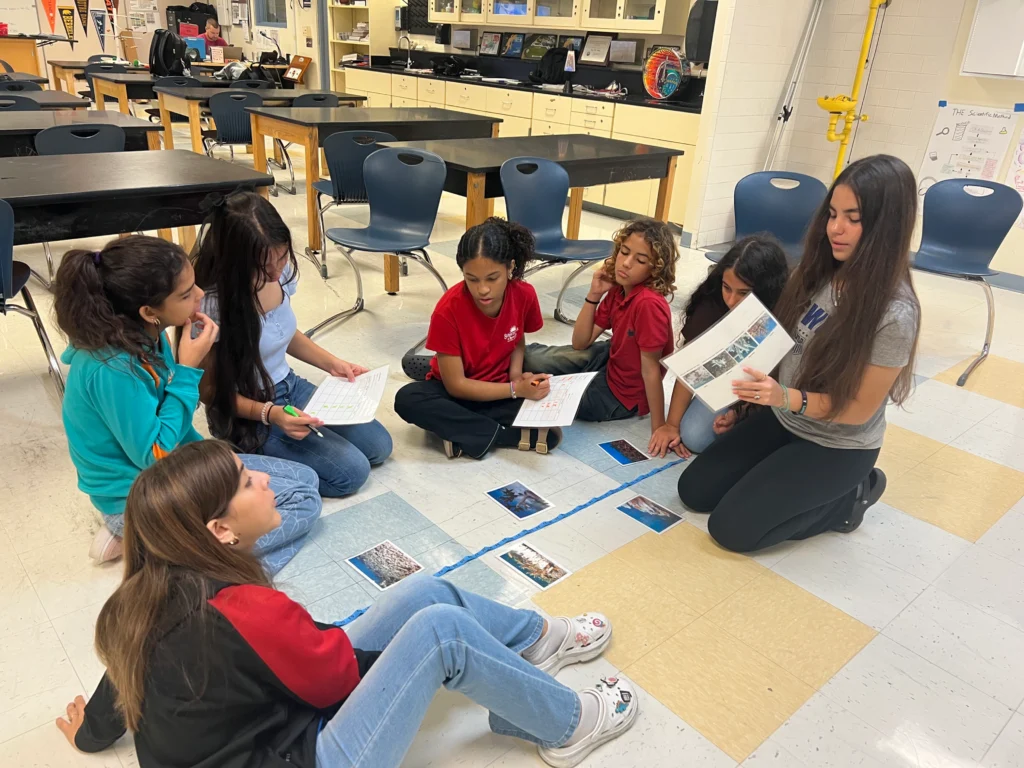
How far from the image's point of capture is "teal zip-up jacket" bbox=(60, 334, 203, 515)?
4.89 feet

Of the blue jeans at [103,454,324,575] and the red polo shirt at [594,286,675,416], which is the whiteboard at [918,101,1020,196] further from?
the blue jeans at [103,454,324,575]

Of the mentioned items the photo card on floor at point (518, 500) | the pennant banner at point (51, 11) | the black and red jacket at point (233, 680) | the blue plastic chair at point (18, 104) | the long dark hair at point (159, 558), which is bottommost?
the photo card on floor at point (518, 500)

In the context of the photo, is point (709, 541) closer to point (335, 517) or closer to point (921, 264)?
point (335, 517)

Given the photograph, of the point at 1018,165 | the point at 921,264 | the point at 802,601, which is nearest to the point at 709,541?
the point at 802,601

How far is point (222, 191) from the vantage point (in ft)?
9.02

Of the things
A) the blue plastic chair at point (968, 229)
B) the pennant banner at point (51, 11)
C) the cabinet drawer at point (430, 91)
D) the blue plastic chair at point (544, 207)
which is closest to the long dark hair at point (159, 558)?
the blue plastic chair at point (544, 207)

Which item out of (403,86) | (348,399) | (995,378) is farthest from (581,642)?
(403,86)

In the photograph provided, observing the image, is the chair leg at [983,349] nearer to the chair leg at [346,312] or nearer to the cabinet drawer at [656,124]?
the cabinet drawer at [656,124]

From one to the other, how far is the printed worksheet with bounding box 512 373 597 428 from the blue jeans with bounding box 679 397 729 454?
41cm

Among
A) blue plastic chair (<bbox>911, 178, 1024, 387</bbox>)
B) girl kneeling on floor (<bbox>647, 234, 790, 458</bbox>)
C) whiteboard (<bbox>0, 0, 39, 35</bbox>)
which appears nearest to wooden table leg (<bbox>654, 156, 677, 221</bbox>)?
blue plastic chair (<bbox>911, 178, 1024, 387</bbox>)

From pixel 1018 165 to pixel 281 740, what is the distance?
5.25 m

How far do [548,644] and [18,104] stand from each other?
186 inches

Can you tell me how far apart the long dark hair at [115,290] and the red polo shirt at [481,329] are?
0.84 meters

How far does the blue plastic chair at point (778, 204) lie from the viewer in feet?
11.9
